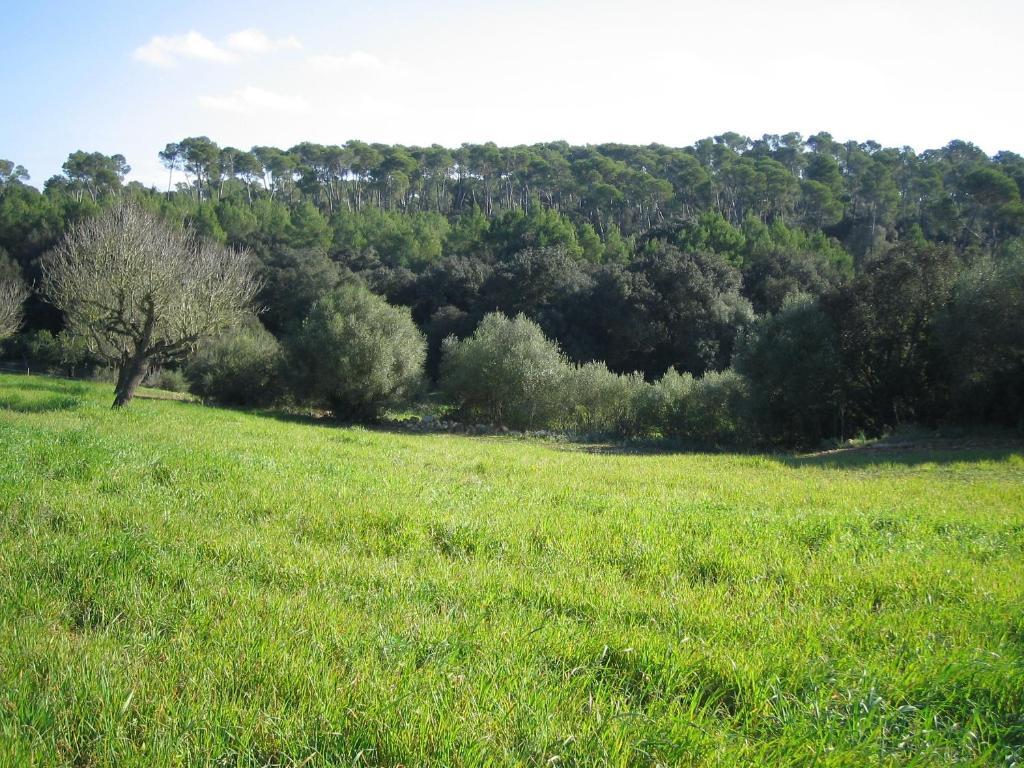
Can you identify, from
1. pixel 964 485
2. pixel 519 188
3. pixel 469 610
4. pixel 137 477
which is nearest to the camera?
pixel 469 610

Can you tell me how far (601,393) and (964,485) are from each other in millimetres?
21217

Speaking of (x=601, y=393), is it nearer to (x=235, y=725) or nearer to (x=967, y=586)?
(x=967, y=586)

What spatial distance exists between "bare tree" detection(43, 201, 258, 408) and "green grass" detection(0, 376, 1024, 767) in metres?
18.0

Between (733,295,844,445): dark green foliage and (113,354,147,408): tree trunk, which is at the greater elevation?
(733,295,844,445): dark green foliage

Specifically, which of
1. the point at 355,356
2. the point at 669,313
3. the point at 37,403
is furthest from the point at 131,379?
the point at 669,313

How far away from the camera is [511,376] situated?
1294 inches

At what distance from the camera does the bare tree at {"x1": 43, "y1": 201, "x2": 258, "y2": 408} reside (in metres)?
23.4

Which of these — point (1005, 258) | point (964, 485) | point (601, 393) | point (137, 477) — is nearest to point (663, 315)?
point (601, 393)

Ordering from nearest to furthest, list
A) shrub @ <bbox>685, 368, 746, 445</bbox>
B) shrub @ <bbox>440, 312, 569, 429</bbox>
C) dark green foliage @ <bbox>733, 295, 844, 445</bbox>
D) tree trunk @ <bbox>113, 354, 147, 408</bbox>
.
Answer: tree trunk @ <bbox>113, 354, 147, 408</bbox>
dark green foliage @ <bbox>733, 295, 844, 445</bbox>
shrub @ <bbox>685, 368, 746, 445</bbox>
shrub @ <bbox>440, 312, 569, 429</bbox>

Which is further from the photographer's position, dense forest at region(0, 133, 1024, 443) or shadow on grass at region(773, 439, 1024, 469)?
dense forest at region(0, 133, 1024, 443)

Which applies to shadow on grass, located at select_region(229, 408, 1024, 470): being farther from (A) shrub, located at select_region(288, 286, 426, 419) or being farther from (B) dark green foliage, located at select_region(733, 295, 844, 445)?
(A) shrub, located at select_region(288, 286, 426, 419)

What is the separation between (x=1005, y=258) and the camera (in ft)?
68.5

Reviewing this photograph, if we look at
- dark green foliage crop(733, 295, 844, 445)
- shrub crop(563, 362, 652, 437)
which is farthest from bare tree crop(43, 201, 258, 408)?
dark green foliage crop(733, 295, 844, 445)

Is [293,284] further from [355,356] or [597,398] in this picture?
[597,398]
